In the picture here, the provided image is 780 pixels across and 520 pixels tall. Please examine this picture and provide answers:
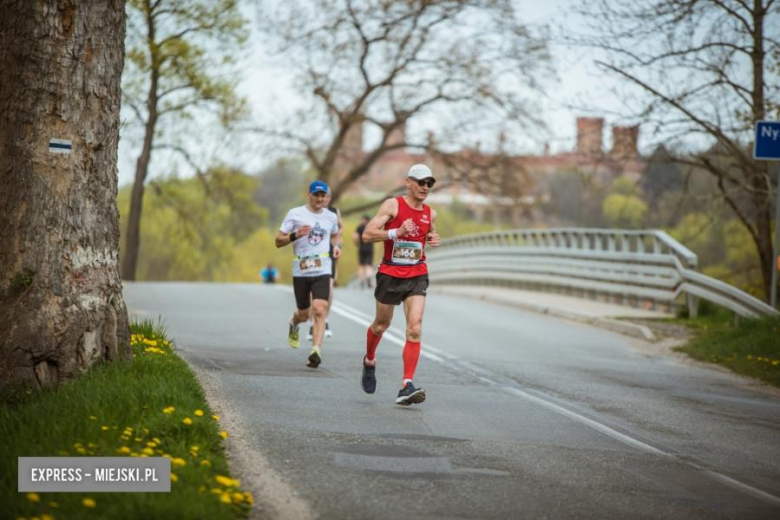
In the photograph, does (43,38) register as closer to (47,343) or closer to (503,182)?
(47,343)

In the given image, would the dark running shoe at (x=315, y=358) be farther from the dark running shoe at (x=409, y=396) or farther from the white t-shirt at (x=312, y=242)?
the dark running shoe at (x=409, y=396)

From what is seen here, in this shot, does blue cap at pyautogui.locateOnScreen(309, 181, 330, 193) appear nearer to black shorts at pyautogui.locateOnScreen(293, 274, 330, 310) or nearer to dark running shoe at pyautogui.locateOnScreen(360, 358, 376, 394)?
black shorts at pyautogui.locateOnScreen(293, 274, 330, 310)

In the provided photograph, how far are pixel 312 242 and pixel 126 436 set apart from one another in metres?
5.34

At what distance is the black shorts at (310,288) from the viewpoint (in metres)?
11.6

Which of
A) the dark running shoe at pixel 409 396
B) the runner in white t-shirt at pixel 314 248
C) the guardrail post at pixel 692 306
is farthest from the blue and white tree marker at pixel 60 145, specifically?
the guardrail post at pixel 692 306

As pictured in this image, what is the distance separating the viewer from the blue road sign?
1412 centimetres

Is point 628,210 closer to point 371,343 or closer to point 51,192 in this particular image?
point 371,343

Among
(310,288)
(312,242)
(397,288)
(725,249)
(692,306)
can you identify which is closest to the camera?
(397,288)

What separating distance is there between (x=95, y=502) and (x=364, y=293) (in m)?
20.9

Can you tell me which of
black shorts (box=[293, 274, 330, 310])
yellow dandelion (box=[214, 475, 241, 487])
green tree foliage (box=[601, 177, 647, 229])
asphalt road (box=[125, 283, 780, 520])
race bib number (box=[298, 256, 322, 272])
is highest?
green tree foliage (box=[601, 177, 647, 229])

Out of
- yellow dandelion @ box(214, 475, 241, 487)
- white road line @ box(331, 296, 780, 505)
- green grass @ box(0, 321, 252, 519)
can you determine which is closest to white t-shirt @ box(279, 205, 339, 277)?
white road line @ box(331, 296, 780, 505)

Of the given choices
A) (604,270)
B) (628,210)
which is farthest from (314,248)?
(628,210)

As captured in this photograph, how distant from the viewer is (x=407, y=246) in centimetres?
918

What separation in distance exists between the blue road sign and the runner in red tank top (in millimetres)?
6467
